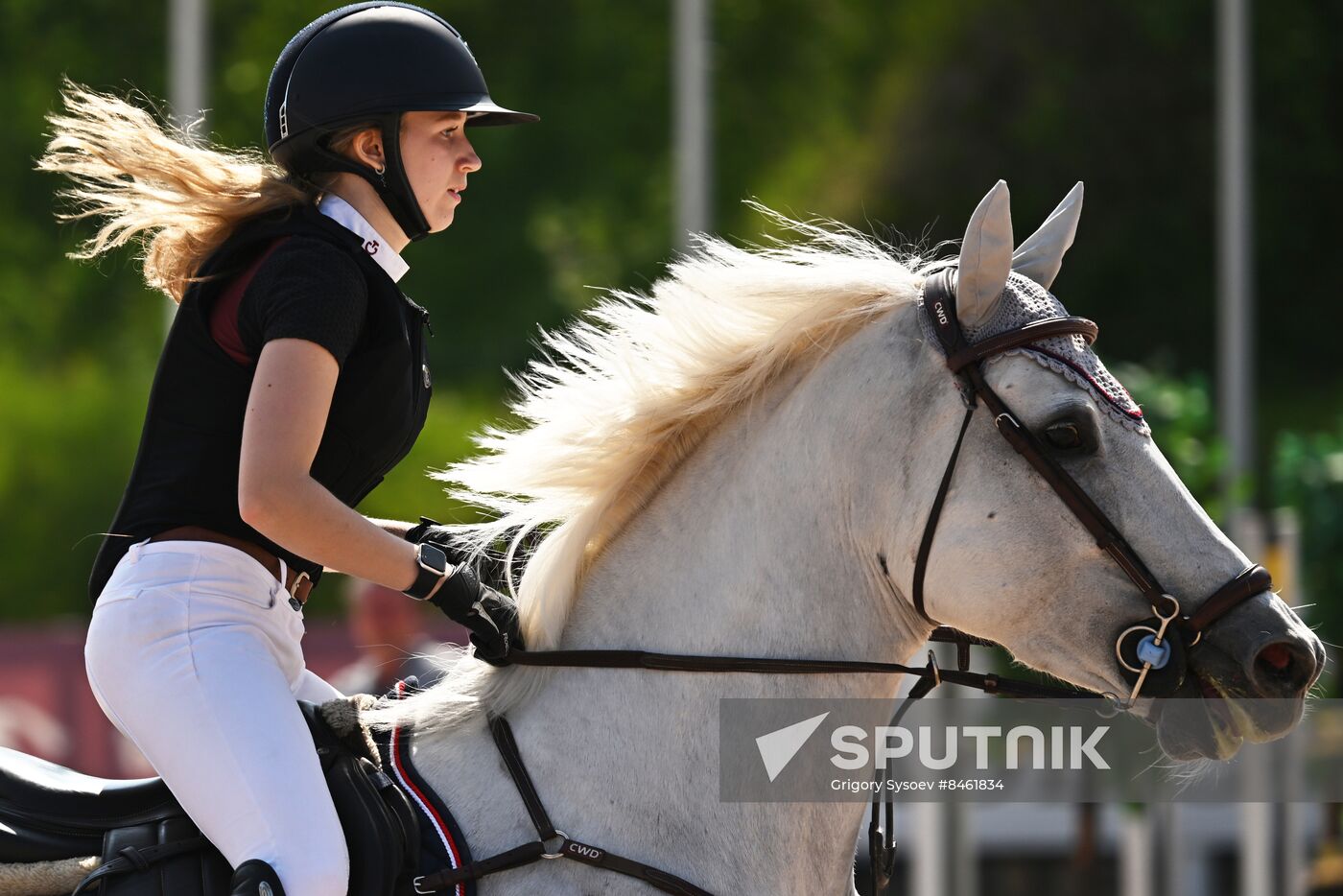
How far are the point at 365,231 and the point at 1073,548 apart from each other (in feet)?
4.76

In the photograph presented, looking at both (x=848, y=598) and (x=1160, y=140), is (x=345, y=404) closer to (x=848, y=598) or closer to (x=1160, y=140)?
(x=848, y=598)

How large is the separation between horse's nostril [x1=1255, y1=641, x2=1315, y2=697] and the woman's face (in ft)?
5.60

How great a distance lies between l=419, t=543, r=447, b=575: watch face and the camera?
2799 mm

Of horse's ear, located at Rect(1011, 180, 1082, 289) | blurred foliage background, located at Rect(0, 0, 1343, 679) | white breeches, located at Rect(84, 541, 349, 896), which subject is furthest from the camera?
blurred foliage background, located at Rect(0, 0, 1343, 679)

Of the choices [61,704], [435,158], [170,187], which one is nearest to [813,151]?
[61,704]

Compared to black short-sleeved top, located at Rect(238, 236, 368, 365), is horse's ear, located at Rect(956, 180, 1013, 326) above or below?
above

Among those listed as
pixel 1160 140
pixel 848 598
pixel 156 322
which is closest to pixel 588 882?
pixel 848 598

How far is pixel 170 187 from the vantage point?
3.02 metres

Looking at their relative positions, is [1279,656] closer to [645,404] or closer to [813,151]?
[645,404]

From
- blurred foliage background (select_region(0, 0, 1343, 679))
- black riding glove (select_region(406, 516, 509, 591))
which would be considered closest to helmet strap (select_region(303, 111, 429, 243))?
black riding glove (select_region(406, 516, 509, 591))

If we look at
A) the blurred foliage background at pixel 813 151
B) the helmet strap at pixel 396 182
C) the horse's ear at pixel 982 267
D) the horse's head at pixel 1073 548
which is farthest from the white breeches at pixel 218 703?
the blurred foliage background at pixel 813 151

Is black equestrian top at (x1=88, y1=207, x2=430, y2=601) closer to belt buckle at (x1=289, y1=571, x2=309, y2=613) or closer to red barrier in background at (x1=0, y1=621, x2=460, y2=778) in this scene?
belt buckle at (x1=289, y1=571, x2=309, y2=613)

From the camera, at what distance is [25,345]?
17.9 m

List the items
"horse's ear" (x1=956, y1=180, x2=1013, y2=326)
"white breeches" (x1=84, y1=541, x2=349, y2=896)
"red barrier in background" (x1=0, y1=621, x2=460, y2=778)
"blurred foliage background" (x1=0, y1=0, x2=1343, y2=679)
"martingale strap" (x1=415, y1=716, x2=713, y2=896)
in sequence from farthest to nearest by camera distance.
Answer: "blurred foliage background" (x1=0, y1=0, x2=1343, y2=679), "red barrier in background" (x1=0, y1=621, x2=460, y2=778), "horse's ear" (x1=956, y1=180, x2=1013, y2=326), "martingale strap" (x1=415, y1=716, x2=713, y2=896), "white breeches" (x1=84, y1=541, x2=349, y2=896)
